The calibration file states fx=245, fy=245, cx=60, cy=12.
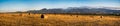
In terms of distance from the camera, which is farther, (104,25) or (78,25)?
(104,25)

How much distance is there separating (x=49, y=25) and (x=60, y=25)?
75 centimetres

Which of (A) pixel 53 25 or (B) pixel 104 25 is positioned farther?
(B) pixel 104 25

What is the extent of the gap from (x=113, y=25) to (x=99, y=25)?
0.98 metres

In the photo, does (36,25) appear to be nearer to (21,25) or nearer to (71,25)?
(21,25)

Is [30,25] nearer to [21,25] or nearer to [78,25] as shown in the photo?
[21,25]

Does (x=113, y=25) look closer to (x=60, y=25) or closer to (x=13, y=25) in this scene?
(x=60, y=25)

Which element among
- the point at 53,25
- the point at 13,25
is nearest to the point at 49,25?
the point at 53,25

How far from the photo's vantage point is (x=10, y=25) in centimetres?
1578

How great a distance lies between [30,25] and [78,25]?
321cm

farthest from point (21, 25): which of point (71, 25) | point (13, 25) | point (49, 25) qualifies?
point (71, 25)

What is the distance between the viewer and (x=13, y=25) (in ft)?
51.7

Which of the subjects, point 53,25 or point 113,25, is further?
point 113,25

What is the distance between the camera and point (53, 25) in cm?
1599

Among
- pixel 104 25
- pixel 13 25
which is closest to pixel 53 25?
pixel 13 25
